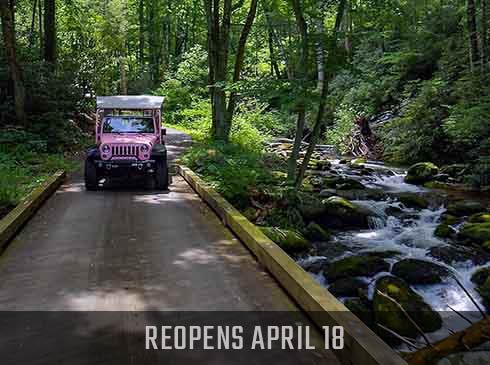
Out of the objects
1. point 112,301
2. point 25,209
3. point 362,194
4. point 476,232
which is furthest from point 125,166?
point 476,232

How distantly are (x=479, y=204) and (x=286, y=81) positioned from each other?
6.53 meters

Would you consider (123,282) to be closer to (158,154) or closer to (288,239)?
(288,239)

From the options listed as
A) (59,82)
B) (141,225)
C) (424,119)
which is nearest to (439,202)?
(424,119)

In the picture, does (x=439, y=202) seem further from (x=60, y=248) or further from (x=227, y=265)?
(x=60, y=248)

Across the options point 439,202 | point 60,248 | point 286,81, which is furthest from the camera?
point 439,202

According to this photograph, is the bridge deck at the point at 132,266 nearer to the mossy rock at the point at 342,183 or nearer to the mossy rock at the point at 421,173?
the mossy rock at the point at 342,183

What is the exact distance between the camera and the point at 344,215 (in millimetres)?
13234

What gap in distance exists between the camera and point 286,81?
12.5 meters

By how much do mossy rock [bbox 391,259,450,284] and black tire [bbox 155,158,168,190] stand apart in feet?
19.6

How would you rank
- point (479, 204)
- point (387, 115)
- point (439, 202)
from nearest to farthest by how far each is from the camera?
point (479, 204) < point (439, 202) < point (387, 115)

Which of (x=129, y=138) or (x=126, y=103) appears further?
(x=126, y=103)

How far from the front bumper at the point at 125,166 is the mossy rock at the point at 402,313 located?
654 centimetres

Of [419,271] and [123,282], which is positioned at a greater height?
[123,282]

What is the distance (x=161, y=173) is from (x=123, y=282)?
6589 mm
